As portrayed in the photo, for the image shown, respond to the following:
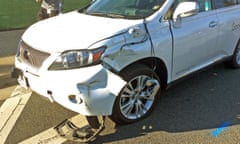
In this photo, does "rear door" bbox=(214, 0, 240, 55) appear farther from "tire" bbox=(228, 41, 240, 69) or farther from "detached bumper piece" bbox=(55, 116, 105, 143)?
"detached bumper piece" bbox=(55, 116, 105, 143)

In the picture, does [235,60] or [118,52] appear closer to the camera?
[118,52]

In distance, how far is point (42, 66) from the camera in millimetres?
3193

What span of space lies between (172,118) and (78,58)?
1.39m

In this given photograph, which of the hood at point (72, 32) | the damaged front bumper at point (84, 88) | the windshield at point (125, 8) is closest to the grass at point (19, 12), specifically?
the windshield at point (125, 8)

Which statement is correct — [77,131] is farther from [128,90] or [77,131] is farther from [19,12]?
[19,12]

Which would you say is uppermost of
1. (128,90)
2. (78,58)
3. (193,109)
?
(78,58)

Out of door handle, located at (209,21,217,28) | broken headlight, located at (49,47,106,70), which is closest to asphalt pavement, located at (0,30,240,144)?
broken headlight, located at (49,47,106,70)

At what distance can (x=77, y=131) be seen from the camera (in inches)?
129

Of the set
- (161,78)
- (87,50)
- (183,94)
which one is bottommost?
(183,94)

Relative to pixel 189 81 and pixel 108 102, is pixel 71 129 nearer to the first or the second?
pixel 108 102

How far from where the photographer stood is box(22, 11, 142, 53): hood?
3.19m

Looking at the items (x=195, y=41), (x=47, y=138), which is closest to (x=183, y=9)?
(x=195, y=41)

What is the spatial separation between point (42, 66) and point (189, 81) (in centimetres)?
245

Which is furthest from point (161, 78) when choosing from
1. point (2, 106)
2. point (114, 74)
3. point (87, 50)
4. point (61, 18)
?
point (2, 106)
